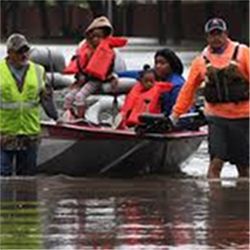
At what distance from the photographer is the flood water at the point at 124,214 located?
8.36 meters

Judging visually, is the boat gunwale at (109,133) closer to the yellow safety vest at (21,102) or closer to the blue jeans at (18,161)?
the blue jeans at (18,161)

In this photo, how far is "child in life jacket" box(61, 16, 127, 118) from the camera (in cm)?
1438

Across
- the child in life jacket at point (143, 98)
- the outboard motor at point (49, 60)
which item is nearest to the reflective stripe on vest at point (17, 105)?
the child in life jacket at point (143, 98)

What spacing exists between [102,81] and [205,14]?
4603 cm

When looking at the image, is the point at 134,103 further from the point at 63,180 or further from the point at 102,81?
the point at 63,180

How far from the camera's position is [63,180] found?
12570mm

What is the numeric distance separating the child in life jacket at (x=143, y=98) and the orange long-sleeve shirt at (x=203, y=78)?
1603 mm

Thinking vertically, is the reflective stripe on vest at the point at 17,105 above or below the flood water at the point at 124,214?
above

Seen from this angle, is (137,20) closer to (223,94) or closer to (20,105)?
(20,105)

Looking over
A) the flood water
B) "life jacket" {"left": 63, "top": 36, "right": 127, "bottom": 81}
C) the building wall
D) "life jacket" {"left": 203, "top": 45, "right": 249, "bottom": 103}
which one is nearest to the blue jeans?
the flood water

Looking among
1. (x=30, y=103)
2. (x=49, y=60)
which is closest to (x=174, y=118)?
(x=30, y=103)

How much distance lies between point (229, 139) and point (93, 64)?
2.91 m

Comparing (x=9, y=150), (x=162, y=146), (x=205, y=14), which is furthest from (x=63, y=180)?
(x=205, y=14)

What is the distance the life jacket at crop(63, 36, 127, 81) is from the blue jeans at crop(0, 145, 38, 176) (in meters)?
2.07
